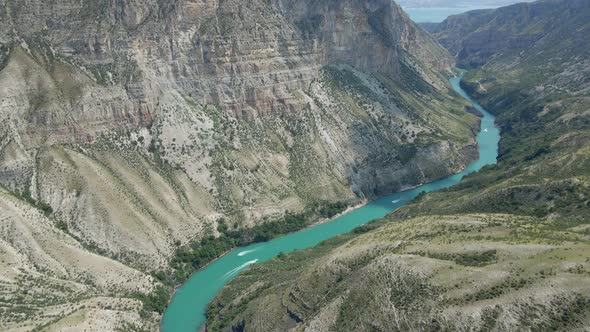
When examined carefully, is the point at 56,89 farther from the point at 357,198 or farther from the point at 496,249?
the point at 496,249

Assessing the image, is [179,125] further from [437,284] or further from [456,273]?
[456,273]

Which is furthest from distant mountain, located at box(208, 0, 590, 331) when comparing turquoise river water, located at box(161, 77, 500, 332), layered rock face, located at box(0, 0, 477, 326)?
layered rock face, located at box(0, 0, 477, 326)

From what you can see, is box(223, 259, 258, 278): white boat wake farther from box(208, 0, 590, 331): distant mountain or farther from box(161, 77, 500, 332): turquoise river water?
box(208, 0, 590, 331): distant mountain

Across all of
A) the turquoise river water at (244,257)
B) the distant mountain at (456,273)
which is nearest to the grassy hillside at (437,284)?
the distant mountain at (456,273)

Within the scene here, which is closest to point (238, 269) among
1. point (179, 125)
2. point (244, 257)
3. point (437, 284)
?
point (244, 257)

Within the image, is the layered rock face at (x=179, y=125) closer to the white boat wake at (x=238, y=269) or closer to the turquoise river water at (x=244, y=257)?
the turquoise river water at (x=244, y=257)

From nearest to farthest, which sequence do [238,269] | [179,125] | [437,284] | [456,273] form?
[437,284] < [456,273] < [238,269] < [179,125]
